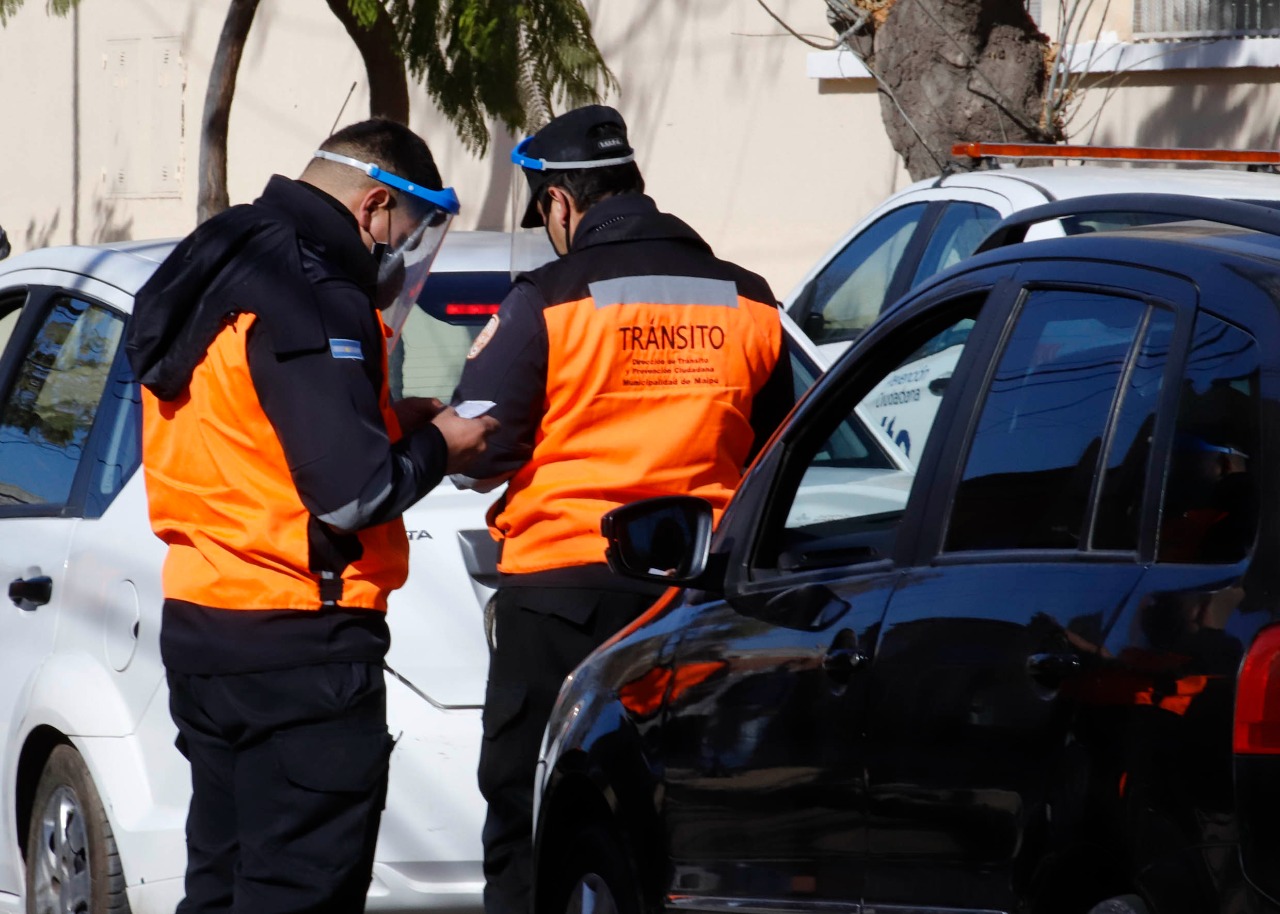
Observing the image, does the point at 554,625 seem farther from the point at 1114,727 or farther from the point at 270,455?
the point at 1114,727

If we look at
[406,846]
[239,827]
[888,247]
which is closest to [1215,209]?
[239,827]

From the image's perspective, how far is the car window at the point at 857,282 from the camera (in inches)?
316

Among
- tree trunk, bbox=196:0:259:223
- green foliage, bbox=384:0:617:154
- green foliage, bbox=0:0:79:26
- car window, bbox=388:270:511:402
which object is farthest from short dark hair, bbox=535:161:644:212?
green foliage, bbox=0:0:79:26

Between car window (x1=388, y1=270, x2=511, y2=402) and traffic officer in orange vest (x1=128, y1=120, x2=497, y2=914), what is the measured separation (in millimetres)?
1313

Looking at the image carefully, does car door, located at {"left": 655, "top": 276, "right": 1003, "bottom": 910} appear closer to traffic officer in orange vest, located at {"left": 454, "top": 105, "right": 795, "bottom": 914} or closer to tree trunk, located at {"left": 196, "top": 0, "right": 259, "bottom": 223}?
traffic officer in orange vest, located at {"left": 454, "top": 105, "right": 795, "bottom": 914}

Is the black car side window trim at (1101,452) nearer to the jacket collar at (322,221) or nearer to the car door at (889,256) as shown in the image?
the jacket collar at (322,221)

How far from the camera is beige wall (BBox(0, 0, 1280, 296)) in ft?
41.9

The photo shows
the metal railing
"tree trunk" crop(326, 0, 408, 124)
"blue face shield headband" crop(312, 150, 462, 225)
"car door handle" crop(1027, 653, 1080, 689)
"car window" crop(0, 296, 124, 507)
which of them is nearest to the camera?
"car door handle" crop(1027, 653, 1080, 689)

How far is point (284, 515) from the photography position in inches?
143

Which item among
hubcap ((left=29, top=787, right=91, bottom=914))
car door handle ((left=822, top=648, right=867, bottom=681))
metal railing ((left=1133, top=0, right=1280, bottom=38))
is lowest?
hubcap ((left=29, top=787, right=91, bottom=914))

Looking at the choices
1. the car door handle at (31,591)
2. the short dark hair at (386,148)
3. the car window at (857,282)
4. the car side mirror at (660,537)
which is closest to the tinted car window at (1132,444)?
the car side mirror at (660,537)

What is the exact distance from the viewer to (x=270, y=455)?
3656mm

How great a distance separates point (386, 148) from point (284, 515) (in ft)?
2.40

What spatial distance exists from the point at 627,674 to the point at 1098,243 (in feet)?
4.13
